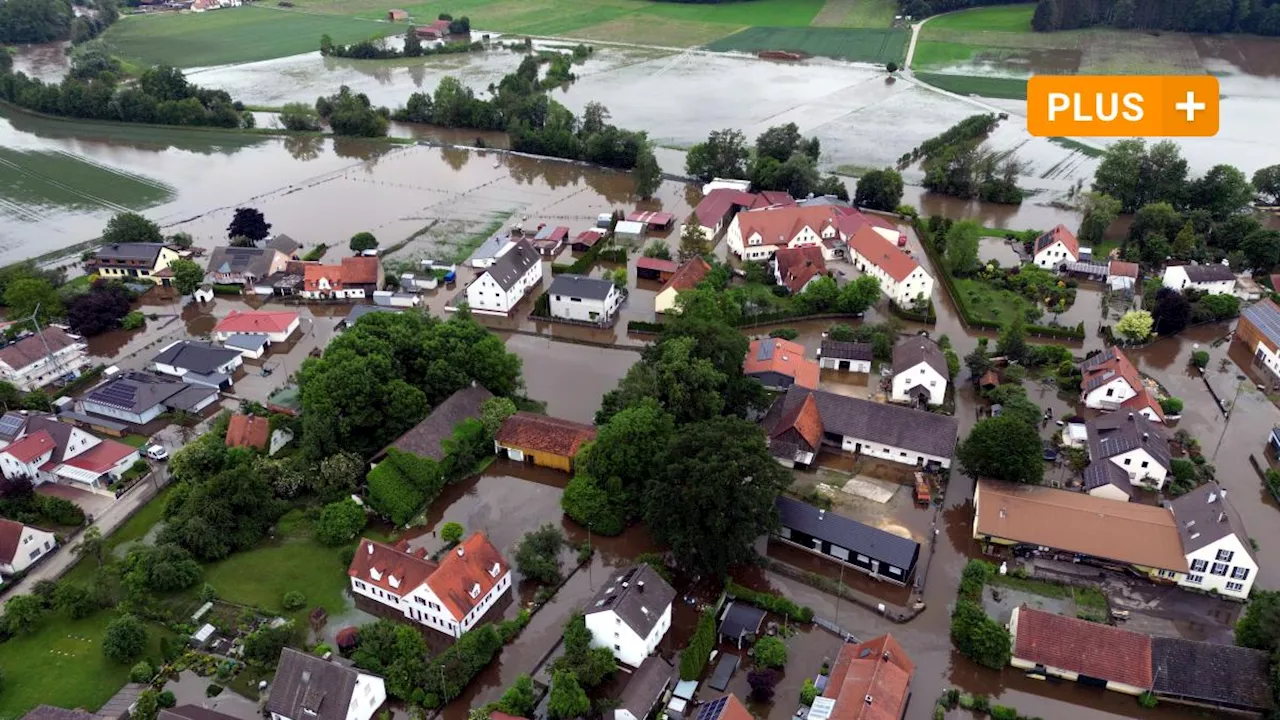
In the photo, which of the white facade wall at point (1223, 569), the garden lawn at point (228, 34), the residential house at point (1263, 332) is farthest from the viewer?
the garden lawn at point (228, 34)

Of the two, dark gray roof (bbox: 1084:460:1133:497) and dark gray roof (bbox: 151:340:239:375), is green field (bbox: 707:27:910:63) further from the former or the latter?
dark gray roof (bbox: 151:340:239:375)

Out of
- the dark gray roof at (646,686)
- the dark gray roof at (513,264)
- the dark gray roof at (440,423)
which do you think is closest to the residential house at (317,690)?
the dark gray roof at (646,686)

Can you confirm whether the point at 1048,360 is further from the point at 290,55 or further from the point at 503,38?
the point at 290,55

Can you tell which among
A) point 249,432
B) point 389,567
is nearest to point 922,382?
point 389,567

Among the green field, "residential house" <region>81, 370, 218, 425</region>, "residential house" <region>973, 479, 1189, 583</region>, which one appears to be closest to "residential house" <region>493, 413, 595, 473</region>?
"residential house" <region>81, 370, 218, 425</region>

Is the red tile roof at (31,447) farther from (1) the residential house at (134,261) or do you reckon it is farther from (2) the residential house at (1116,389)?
(2) the residential house at (1116,389)

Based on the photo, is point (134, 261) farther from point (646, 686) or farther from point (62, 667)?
point (646, 686)

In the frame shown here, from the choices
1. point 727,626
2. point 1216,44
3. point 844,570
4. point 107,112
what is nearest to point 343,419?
point 727,626
